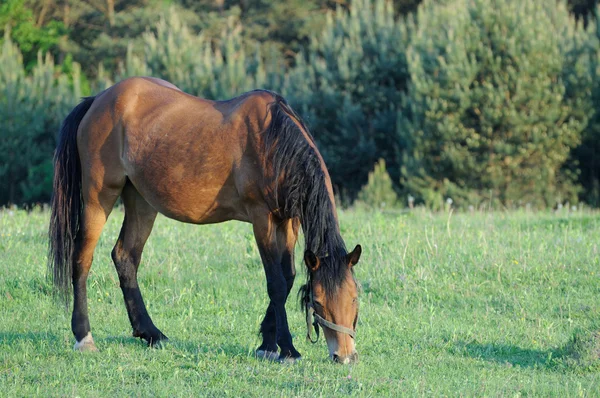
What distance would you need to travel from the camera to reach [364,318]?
7266mm

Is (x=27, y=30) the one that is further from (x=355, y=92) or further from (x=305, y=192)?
(x=305, y=192)

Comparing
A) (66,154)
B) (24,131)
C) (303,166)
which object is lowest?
(24,131)

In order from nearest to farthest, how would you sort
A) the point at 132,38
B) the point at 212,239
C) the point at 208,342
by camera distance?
the point at 208,342
the point at 212,239
the point at 132,38

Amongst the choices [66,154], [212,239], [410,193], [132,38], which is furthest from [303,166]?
[132,38]

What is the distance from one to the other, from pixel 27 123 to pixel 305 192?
29.5 meters

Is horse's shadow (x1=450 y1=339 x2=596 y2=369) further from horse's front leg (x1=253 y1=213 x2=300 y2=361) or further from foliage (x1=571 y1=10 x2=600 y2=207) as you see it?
foliage (x1=571 y1=10 x2=600 y2=207)

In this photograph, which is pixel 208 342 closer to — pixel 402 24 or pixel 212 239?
pixel 212 239

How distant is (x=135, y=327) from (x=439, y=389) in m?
2.68

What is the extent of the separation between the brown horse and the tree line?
1761 cm

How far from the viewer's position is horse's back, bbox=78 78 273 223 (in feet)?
20.1

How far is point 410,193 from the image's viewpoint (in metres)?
28.5

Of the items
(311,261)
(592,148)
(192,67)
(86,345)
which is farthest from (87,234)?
(192,67)

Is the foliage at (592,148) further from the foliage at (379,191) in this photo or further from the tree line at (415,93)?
the foliage at (379,191)

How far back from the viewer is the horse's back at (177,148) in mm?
6117
